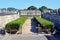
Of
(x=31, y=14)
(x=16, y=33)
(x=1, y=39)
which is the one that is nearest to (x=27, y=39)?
(x=1, y=39)

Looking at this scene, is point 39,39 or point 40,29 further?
point 40,29

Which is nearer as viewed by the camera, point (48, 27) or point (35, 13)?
point (48, 27)

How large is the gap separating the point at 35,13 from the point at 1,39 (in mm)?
66693

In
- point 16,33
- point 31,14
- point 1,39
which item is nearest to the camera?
point 1,39

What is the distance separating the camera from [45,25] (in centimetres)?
1623

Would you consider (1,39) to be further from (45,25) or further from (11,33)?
(45,25)

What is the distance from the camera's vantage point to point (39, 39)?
12562 millimetres

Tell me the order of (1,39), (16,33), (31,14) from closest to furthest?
(1,39) → (16,33) → (31,14)

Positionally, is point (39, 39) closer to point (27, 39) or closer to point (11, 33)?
point (27, 39)

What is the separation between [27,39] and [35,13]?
66487 mm

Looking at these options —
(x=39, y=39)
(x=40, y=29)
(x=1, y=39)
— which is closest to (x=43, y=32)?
(x=40, y=29)

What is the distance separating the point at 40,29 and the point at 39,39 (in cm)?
402

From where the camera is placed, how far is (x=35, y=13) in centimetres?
7894

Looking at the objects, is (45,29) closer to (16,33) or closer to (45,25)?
(45,25)
